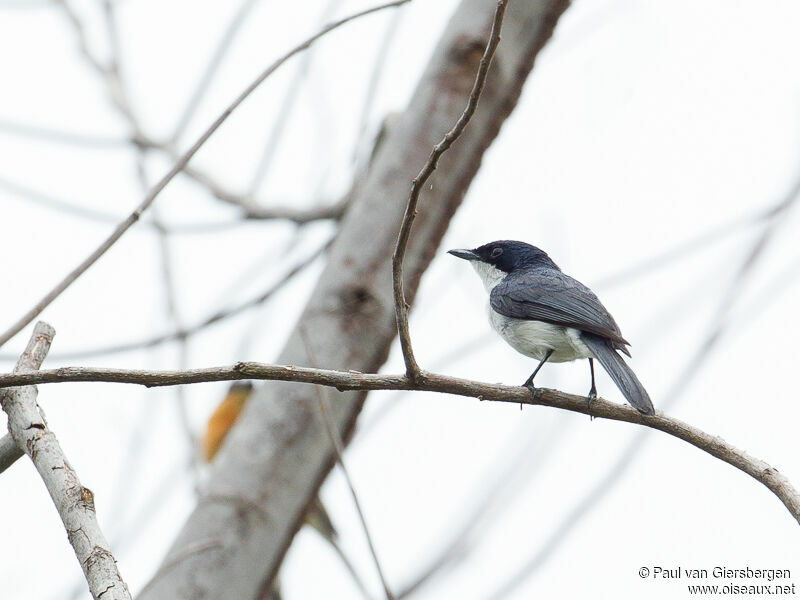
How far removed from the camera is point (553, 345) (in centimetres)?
411

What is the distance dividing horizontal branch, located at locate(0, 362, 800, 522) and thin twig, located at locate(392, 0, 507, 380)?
94mm

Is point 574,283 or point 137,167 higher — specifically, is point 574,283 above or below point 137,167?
below

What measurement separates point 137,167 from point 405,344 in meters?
2.92

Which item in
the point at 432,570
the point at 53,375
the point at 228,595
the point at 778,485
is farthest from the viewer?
the point at 432,570

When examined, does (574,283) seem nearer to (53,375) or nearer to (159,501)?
(159,501)

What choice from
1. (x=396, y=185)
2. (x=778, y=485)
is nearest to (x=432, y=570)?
(x=396, y=185)

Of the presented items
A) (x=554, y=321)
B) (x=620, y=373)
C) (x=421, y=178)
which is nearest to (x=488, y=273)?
(x=554, y=321)

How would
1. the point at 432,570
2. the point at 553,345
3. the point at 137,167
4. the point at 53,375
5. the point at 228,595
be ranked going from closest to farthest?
1. the point at 53,375
2. the point at 228,595
3. the point at 553,345
4. the point at 432,570
5. the point at 137,167

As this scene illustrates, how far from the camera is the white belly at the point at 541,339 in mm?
4031

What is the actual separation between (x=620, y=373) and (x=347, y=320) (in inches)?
53.6

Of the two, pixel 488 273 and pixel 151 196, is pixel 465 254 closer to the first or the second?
pixel 488 273

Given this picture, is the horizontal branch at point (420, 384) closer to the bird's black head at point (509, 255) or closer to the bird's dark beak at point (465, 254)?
the bird's black head at point (509, 255)

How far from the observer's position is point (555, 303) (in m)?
4.15

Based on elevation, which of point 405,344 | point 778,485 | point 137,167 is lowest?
point 778,485
